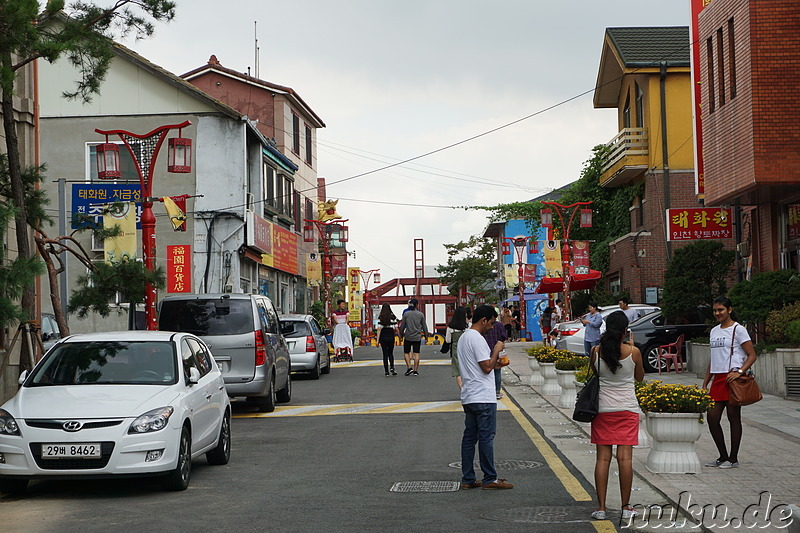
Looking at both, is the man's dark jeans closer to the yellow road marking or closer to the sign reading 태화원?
the yellow road marking

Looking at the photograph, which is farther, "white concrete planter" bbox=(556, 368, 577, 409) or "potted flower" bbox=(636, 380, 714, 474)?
"white concrete planter" bbox=(556, 368, 577, 409)

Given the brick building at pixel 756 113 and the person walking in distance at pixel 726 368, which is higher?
the brick building at pixel 756 113

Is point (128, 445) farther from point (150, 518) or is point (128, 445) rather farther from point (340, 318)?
point (340, 318)

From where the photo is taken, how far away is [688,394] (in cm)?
1001

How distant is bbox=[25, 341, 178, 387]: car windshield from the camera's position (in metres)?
10.5

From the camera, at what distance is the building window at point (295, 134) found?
5038cm

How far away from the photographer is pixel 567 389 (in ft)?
57.0

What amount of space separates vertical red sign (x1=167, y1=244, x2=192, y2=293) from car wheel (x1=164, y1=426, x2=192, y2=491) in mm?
25322

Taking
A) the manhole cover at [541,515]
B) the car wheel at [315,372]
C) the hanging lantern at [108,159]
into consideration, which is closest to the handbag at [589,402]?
the manhole cover at [541,515]

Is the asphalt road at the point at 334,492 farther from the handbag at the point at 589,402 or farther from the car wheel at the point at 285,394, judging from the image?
the car wheel at the point at 285,394

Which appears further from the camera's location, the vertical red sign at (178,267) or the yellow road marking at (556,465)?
the vertical red sign at (178,267)

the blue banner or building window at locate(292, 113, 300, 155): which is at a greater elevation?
building window at locate(292, 113, 300, 155)

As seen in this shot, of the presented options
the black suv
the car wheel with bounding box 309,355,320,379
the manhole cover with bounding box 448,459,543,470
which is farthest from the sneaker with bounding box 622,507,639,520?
the car wheel with bounding box 309,355,320,379

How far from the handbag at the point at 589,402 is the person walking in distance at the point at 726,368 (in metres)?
2.60
